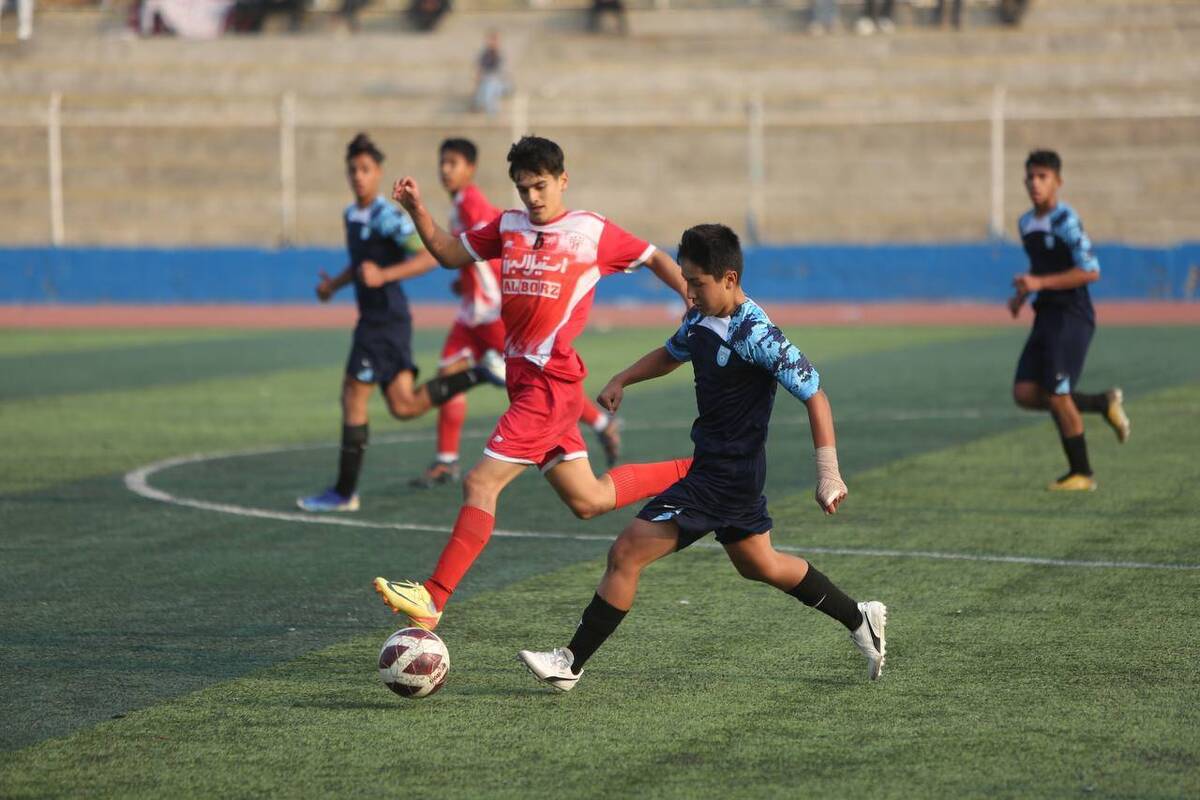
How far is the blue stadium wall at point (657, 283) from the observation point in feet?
87.0

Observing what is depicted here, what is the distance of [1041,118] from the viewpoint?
3150cm

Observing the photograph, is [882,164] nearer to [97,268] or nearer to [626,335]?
[626,335]

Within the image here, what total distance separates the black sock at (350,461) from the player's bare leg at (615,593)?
14.2 feet

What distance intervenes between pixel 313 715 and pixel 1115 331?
1891 centimetres

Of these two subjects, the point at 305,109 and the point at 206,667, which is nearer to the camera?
the point at 206,667

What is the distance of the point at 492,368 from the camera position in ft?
37.0

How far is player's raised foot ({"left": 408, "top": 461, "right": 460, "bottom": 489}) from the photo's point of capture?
11242 millimetres

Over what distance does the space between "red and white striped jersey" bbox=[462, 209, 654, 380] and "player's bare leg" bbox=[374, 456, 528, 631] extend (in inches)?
21.6

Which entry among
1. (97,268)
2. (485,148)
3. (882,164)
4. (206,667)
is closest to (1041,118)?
(882,164)

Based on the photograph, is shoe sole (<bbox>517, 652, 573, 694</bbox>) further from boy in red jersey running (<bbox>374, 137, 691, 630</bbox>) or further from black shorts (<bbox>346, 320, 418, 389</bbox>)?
black shorts (<bbox>346, 320, 418, 389</bbox>)

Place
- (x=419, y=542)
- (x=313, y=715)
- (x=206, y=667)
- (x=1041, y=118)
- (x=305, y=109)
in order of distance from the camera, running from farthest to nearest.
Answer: (x=305, y=109), (x=1041, y=118), (x=419, y=542), (x=206, y=667), (x=313, y=715)

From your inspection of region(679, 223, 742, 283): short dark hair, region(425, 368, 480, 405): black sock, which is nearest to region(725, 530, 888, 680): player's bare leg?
region(679, 223, 742, 283): short dark hair

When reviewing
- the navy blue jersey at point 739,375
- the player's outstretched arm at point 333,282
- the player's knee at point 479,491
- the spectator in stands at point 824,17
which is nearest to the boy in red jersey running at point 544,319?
the player's knee at point 479,491

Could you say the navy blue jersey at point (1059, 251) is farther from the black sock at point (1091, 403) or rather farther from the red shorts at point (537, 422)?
the red shorts at point (537, 422)
